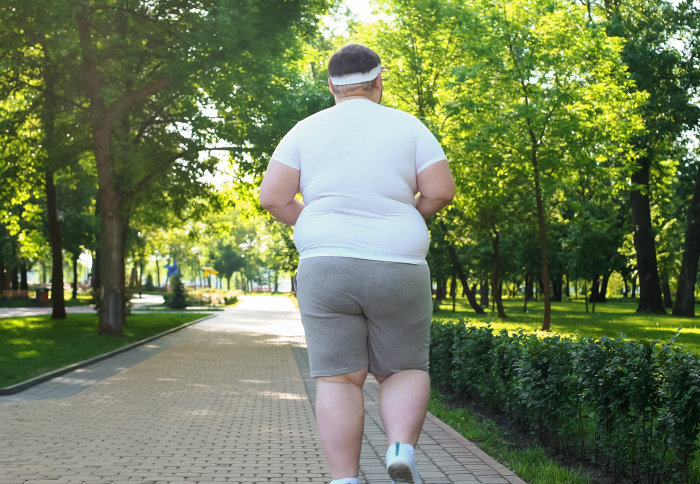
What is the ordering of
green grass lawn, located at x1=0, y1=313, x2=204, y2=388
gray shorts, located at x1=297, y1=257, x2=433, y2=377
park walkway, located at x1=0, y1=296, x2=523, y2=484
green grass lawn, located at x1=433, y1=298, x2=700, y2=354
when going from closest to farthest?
gray shorts, located at x1=297, y1=257, x2=433, y2=377 < park walkway, located at x1=0, y1=296, x2=523, y2=484 < green grass lawn, located at x1=0, y1=313, x2=204, y2=388 < green grass lawn, located at x1=433, y1=298, x2=700, y2=354

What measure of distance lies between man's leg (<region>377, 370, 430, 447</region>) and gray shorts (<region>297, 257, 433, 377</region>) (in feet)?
0.18

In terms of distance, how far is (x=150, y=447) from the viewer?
21.3ft

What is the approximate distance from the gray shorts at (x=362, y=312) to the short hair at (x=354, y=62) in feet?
2.34

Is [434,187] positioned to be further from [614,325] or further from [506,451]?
[614,325]

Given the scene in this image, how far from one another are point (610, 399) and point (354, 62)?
9.86 ft

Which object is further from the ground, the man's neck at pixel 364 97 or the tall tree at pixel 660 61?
the tall tree at pixel 660 61

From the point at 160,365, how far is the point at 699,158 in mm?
26248

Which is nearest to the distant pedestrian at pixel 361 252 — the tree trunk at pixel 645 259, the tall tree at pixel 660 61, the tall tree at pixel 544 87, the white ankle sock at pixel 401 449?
the white ankle sock at pixel 401 449

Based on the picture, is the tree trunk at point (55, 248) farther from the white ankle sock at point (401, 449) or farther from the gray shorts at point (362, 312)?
the white ankle sock at point (401, 449)

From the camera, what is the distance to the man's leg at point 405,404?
293cm

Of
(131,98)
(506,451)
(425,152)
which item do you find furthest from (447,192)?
(131,98)

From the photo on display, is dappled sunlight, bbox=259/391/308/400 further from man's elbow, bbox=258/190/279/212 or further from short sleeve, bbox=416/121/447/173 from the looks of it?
short sleeve, bbox=416/121/447/173

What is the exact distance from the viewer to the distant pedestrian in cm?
283

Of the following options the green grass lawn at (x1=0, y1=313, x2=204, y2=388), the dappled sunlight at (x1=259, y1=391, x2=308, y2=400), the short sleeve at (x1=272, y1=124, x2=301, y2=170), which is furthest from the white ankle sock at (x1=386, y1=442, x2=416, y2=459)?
the green grass lawn at (x1=0, y1=313, x2=204, y2=388)
